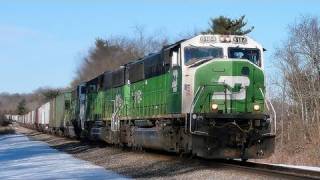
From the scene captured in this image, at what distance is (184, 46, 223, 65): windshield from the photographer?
16.5 meters

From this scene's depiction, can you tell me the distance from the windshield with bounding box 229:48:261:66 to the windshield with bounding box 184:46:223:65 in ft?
1.27

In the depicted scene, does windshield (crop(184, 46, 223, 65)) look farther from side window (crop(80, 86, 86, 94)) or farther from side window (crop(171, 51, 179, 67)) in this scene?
side window (crop(80, 86, 86, 94))

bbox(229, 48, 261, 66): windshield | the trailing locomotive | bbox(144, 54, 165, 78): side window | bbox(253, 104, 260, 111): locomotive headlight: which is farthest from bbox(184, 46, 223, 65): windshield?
bbox(144, 54, 165, 78): side window

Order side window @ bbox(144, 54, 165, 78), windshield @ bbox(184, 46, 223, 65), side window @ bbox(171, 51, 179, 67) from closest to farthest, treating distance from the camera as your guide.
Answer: windshield @ bbox(184, 46, 223, 65) → side window @ bbox(171, 51, 179, 67) → side window @ bbox(144, 54, 165, 78)

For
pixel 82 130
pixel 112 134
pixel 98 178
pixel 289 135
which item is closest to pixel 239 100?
pixel 98 178

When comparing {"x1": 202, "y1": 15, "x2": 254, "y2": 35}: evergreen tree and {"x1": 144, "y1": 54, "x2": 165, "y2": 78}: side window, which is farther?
{"x1": 202, "y1": 15, "x2": 254, "y2": 35}: evergreen tree

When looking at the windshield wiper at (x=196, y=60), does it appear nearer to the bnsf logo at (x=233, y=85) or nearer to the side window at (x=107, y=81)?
the bnsf logo at (x=233, y=85)

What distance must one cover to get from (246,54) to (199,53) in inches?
57.4

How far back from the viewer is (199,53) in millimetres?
16688

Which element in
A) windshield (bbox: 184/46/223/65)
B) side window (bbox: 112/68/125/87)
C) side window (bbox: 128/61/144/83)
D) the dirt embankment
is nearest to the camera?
the dirt embankment

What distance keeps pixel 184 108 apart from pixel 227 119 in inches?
56.1

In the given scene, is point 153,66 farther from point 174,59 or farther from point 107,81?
point 107,81

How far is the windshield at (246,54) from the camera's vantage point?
16.6m

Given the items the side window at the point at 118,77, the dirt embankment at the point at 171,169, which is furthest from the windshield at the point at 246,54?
the side window at the point at 118,77
